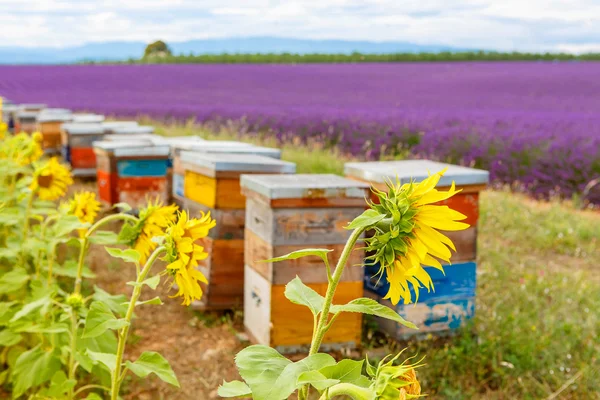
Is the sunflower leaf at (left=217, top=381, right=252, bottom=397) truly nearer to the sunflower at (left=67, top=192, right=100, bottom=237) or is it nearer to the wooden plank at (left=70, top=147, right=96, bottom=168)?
the sunflower at (left=67, top=192, right=100, bottom=237)

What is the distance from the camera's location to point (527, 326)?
361 cm

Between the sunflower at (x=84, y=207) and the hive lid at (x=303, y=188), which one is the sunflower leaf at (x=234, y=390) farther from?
the hive lid at (x=303, y=188)

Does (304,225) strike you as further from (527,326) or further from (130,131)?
(130,131)

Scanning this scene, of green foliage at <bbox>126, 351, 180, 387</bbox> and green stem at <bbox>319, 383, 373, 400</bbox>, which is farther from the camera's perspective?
green foliage at <bbox>126, 351, 180, 387</bbox>

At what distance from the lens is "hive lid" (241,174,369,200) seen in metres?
2.99

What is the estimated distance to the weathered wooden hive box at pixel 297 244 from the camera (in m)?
3.03

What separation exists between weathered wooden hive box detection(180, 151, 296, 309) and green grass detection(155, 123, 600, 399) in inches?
33.2

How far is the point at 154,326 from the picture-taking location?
3750 mm

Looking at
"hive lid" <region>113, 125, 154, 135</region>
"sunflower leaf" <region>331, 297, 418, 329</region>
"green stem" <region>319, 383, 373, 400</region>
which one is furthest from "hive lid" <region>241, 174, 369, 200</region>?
"hive lid" <region>113, 125, 154, 135</region>

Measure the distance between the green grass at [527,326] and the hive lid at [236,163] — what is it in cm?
102

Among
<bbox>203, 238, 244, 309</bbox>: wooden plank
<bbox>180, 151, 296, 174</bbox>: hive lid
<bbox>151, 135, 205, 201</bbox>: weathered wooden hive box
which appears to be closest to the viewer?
<bbox>180, 151, 296, 174</bbox>: hive lid

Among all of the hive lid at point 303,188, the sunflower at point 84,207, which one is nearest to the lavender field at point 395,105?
the hive lid at point 303,188

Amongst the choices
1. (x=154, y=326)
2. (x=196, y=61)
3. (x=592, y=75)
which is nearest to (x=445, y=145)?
(x=154, y=326)

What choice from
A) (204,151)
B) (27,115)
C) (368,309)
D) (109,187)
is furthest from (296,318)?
(27,115)
